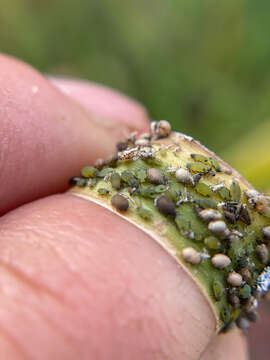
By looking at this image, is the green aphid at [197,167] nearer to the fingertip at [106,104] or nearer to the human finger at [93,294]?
the human finger at [93,294]

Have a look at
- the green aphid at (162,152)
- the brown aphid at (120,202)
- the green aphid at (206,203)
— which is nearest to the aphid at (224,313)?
the green aphid at (206,203)

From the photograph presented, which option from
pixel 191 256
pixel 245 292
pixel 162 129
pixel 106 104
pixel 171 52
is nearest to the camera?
pixel 191 256

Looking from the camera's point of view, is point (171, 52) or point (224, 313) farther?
point (171, 52)

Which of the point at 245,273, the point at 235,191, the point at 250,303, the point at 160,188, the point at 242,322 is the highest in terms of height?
A: the point at 235,191

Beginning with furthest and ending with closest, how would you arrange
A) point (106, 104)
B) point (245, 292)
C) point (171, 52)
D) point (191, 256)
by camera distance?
point (171, 52) → point (106, 104) → point (245, 292) → point (191, 256)

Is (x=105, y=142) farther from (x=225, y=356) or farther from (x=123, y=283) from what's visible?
(x=225, y=356)

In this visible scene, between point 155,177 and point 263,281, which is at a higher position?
point 155,177

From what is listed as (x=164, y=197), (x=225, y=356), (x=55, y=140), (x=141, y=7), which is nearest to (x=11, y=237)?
(x=164, y=197)

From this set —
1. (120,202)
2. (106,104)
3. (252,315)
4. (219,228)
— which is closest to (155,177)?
(120,202)

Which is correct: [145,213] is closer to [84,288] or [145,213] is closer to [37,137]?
[84,288]
